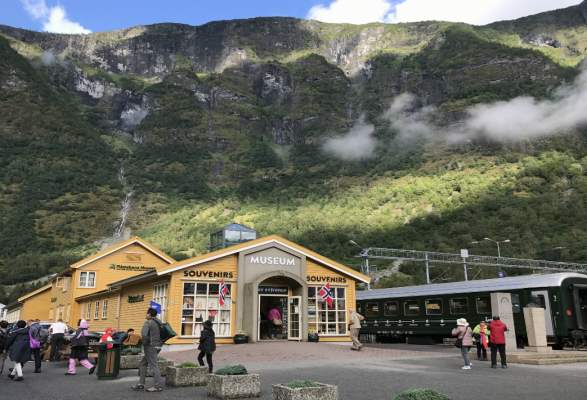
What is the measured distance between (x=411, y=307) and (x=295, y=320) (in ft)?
22.5

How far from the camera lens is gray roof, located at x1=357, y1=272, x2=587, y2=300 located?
74.0 ft

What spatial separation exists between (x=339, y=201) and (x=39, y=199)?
223 ft

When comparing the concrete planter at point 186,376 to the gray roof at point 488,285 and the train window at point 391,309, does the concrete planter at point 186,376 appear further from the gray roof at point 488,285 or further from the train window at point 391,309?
the train window at point 391,309

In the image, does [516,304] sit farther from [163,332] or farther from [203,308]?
[163,332]

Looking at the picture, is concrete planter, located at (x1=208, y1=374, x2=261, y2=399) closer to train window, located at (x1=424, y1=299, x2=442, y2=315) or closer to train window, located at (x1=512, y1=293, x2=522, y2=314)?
train window, located at (x1=512, y1=293, x2=522, y2=314)

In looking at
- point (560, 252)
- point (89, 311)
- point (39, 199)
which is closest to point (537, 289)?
point (89, 311)

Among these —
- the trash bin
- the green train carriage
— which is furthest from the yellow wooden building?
the trash bin

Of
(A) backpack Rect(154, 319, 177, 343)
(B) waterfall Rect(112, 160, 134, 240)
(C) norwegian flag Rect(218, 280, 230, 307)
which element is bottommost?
(A) backpack Rect(154, 319, 177, 343)

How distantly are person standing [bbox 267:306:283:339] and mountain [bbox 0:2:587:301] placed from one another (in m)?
44.2

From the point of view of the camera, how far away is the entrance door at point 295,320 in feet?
84.8

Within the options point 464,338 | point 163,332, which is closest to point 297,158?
point 464,338

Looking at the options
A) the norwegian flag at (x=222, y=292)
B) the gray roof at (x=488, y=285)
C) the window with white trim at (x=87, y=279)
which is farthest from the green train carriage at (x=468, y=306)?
the window with white trim at (x=87, y=279)

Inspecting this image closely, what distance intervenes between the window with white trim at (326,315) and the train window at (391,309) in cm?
357

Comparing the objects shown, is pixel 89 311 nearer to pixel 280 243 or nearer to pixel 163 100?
pixel 280 243
